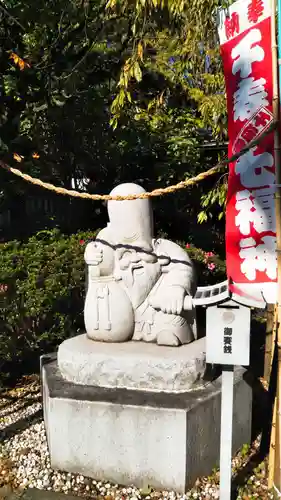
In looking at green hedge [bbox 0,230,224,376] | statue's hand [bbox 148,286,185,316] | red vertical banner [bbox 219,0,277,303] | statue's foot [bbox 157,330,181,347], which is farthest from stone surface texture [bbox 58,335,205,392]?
green hedge [bbox 0,230,224,376]

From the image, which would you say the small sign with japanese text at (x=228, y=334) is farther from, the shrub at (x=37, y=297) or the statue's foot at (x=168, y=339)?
the shrub at (x=37, y=297)

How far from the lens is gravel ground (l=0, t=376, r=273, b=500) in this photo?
3.08m

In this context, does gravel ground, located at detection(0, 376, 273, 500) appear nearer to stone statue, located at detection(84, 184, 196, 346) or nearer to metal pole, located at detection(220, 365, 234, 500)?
metal pole, located at detection(220, 365, 234, 500)

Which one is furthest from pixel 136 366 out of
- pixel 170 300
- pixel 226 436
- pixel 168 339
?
pixel 226 436

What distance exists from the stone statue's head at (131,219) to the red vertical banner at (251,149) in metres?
0.93

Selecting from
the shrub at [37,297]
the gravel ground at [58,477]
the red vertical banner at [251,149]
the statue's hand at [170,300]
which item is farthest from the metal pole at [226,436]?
the shrub at [37,297]

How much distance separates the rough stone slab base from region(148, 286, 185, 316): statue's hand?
2.06 feet

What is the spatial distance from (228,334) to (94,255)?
1450 millimetres

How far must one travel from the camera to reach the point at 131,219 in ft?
12.4

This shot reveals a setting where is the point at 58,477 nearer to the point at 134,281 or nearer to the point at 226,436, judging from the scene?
the point at 226,436

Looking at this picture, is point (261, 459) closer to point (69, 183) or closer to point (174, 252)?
point (174, 252)

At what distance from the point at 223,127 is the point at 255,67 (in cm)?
257

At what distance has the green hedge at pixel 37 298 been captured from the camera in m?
4.88

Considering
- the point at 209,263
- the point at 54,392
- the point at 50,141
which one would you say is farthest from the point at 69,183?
the point at 54,392
